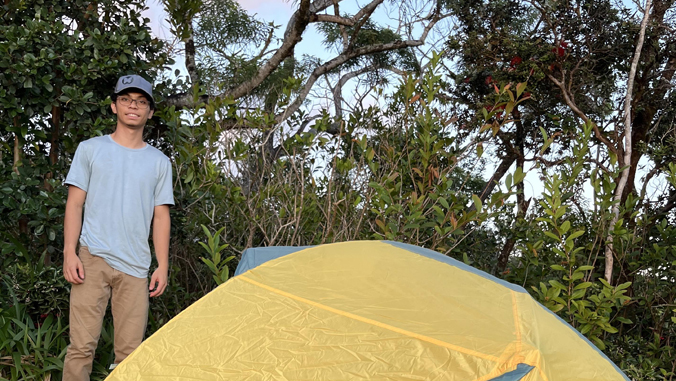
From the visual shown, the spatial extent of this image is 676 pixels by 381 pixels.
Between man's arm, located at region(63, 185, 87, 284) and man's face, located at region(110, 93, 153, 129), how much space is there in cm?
39

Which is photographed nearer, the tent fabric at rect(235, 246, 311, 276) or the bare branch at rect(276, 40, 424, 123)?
the tent fabric at rect(235, 246, 311, 276)

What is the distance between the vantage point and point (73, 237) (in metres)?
2.56

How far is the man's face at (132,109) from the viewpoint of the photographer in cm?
274

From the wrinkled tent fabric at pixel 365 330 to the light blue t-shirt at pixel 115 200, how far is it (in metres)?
0.56

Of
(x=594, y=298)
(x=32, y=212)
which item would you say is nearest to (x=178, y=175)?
(x=32, y=212)

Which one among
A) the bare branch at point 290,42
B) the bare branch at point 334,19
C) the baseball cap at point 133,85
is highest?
the bare branch at point 334,19

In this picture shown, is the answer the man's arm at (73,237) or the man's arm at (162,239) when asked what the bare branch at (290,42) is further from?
the man's arm at (73,237)

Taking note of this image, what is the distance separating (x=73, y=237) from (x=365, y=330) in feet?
4.69

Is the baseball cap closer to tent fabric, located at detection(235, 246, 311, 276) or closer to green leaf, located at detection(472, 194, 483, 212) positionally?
tent fabric, located at detection(235, 246, 311, 276)

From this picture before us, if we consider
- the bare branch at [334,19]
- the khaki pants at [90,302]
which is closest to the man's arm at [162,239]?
the khaki pants at [90,302]

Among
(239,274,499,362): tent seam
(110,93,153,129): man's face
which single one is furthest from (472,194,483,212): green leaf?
(110,93,153,129): man's face

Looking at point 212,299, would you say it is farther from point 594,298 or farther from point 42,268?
point 594,298

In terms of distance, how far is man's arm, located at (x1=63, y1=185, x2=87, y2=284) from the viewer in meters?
2.55

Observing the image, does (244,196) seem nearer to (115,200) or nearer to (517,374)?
(115,200)
